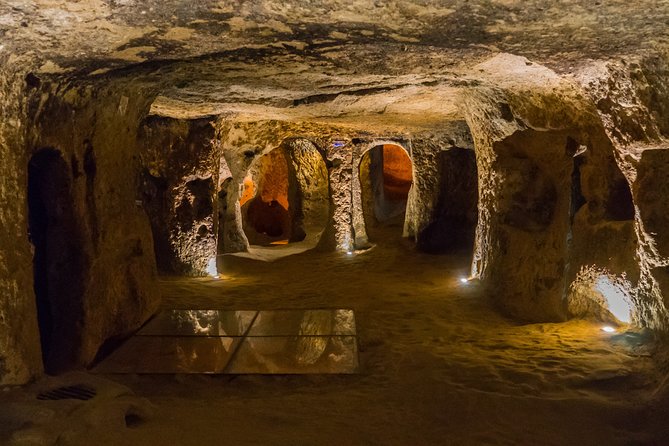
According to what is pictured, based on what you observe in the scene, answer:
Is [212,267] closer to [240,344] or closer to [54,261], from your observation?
[240,344]

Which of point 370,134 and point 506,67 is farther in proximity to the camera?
point 370,134

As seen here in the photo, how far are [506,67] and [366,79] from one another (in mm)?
1327

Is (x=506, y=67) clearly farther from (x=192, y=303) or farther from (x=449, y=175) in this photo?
(x=449, y=175)

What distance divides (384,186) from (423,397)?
1425 cm

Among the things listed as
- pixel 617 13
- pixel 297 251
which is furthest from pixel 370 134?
pixel 617 13

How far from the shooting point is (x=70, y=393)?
140 inches

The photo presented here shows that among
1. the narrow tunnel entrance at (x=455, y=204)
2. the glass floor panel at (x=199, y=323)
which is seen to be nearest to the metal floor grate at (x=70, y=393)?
the glass floor panel at (x=199, y=323)

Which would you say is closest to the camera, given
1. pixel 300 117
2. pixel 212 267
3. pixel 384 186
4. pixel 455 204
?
pixel 300 117

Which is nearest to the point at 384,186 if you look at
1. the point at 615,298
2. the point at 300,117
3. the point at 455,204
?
the point at 455,204

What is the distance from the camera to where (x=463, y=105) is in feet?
23.6

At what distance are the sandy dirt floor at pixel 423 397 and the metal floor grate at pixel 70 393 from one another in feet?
0.39

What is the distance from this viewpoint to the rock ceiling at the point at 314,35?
2.73 m

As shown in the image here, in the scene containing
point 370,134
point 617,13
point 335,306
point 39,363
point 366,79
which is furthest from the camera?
point 370,134

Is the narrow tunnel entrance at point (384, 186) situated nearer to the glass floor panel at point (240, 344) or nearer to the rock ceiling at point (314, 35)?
the glass floor panel at point (240, 344)
